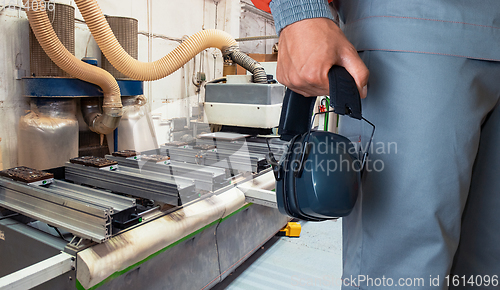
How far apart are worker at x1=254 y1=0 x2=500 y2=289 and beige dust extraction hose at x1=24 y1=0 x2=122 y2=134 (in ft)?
5.61

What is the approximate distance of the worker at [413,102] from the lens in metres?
0.48

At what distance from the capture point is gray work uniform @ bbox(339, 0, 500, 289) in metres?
0.48

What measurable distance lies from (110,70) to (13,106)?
688mm

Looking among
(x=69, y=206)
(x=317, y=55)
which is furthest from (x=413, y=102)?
(x=69, y=206)

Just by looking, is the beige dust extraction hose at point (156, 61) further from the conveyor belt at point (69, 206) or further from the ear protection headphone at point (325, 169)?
the ear protection headphone at point (325, 169)

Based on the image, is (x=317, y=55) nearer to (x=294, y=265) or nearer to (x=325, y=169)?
(x=325, y=169)

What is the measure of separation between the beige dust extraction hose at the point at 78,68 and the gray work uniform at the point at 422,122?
181 centimetres

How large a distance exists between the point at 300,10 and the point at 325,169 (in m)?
0.27

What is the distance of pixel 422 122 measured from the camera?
49 cm

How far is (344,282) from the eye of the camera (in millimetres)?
572

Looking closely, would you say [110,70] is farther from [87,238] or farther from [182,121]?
[87,238]

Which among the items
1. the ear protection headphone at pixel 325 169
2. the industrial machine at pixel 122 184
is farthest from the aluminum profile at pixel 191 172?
the ear protection headphone at pixel 325 169

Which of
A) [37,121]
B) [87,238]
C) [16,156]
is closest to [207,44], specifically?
[37,121]

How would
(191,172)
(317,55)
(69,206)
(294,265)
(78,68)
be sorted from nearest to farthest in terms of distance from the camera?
(317,55) → (69,206) → (191,172) → (294,265) → (78,68)
